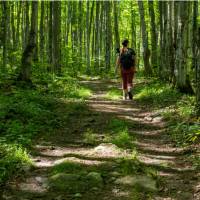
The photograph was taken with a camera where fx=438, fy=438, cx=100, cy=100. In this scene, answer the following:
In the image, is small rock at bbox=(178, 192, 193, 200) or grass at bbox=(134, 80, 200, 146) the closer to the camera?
small rock at bbox=(178, 192, 193, 200)

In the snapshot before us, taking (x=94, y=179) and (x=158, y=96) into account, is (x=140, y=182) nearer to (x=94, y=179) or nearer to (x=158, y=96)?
(x=94, y=179)

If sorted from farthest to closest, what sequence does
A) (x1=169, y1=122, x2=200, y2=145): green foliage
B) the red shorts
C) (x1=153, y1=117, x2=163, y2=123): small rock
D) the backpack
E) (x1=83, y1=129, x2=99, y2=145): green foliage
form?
the red shorts
the backpack
(x1=153, y1=117, x2=163, y2=123): small rock
(x1=83, y1=129, x2=99, y2=145): green foliage
(x1=169, y1=122, x2=200, y2=145): green foliage

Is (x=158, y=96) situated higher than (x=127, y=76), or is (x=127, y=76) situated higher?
(x=127, y=76)

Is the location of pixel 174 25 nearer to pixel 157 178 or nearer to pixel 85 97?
pixel 85 97

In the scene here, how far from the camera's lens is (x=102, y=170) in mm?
7285

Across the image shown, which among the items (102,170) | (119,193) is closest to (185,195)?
(119,193)

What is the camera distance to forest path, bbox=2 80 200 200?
6387mm

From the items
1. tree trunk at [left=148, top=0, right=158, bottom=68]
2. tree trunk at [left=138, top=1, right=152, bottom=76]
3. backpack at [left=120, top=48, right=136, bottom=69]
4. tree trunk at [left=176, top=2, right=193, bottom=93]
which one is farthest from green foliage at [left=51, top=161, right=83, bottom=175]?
tree trunk at [left=148, top=0, right=158, bottom=68]

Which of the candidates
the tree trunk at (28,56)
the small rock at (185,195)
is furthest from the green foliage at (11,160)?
the tree trunk at (28,56)

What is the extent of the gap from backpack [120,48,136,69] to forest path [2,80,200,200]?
182 inches

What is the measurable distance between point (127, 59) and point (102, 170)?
8271 mm

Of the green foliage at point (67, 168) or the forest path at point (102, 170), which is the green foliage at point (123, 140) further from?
the green foliage at point (67, 168)

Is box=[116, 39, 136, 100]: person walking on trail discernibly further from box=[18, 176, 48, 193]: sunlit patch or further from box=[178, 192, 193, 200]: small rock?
box=[178, 192, 193, 200]: small rock

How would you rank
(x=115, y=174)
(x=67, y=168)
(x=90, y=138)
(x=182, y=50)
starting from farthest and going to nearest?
(x=182, y=50)
(x=90, y=138)
(x=67, y=168)
(x=115, y=174)
